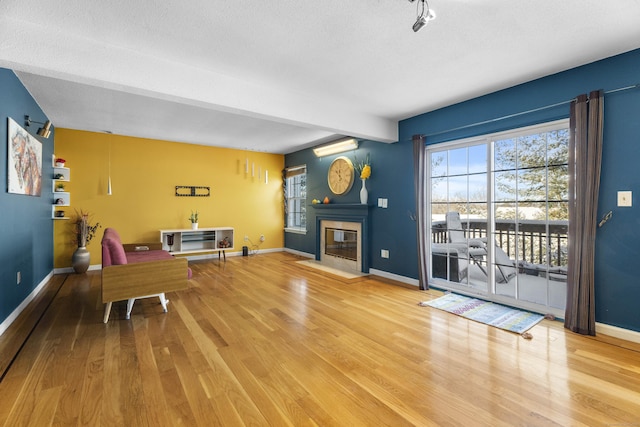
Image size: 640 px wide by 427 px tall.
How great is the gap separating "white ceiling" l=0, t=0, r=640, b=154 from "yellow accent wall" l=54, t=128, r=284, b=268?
1714 mm

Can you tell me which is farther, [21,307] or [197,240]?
[197,240]

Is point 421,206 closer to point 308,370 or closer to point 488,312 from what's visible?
point 488,312

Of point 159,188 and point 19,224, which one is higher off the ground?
point 159,188

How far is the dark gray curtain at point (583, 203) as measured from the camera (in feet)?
8.69

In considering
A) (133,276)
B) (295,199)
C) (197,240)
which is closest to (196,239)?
(197,240)

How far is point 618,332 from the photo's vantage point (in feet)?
8.53

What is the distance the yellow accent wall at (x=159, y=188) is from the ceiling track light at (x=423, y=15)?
549 cm

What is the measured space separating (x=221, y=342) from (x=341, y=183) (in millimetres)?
3913

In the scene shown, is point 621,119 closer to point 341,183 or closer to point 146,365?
point 341,183

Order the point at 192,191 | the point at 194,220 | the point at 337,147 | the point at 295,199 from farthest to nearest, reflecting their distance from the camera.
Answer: the point at 295,199 < the point at 192,191 < the point at 194,220 < the point at 337,147

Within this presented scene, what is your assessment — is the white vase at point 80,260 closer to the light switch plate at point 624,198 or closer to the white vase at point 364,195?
the white vase at point 364,195

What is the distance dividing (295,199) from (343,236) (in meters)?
2.23

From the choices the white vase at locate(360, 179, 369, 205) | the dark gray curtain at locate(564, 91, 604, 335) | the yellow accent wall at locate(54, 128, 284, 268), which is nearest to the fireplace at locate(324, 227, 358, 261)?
the white vase at locate(360, 179, 369, 205)

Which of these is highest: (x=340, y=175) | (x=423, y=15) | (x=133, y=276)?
(x=423, y=15)
